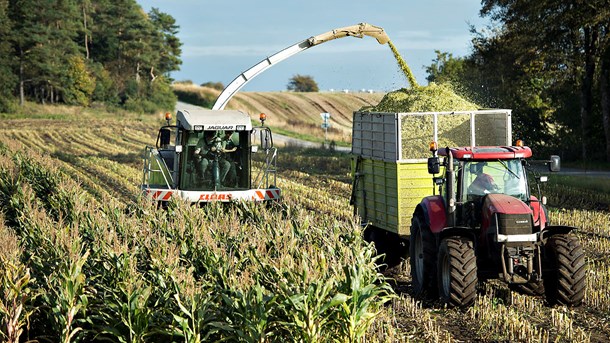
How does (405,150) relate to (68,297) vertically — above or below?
above

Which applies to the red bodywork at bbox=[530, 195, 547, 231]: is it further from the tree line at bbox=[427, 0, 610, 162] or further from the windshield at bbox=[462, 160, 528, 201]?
the tree line at bbox=[427, 0, 610, 162]

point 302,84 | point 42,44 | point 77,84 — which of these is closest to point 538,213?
point 42,44

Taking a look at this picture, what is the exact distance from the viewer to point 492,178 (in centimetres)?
1177

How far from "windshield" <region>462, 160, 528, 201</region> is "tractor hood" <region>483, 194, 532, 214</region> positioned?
25cm

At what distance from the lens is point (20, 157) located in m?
24.5

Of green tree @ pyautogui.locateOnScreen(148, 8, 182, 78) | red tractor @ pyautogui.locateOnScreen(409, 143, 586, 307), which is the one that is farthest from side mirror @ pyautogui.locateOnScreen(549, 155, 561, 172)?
green tree @ pyautogui.locateOnScreen(148, 8, 182, 78)

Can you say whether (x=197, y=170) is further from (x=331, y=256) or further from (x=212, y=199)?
(x=331, y=256)

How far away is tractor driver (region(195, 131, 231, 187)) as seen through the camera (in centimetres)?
1691

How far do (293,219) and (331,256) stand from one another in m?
2.96

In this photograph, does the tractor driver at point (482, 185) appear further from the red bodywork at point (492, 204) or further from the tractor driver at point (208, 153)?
the tractor driver at point (208, 153)

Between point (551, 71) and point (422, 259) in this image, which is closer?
point (422, 259)

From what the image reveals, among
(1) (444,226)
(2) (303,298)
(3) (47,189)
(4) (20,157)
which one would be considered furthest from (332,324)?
(4) (20,157)

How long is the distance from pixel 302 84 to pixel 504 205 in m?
110

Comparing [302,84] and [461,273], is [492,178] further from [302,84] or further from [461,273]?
[302,84]
